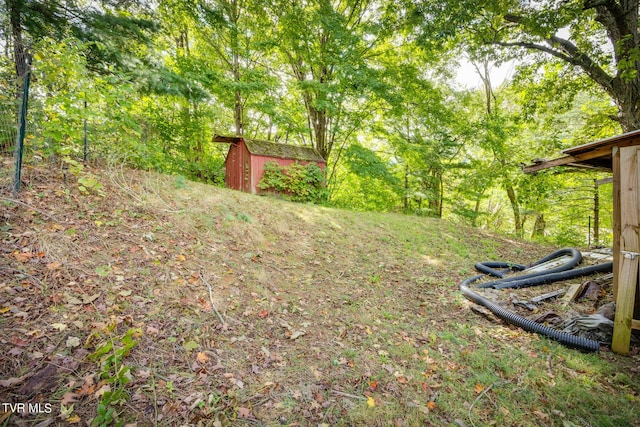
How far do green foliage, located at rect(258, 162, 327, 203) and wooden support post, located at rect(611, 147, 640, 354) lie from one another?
31.9 feet

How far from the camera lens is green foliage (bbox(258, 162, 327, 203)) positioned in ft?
38.0

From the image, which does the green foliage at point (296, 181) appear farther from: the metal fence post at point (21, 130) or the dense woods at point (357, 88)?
the metal fence post at point (21, 130)

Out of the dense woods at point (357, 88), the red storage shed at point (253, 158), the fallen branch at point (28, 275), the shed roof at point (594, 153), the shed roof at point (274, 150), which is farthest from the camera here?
the shed roof at point (274, 150)

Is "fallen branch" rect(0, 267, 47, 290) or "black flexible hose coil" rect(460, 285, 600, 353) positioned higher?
"fallen branch" rect(0, 267, 47, 290)

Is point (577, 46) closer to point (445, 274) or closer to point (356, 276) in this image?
point (445, 274)

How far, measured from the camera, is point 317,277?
16.0ft

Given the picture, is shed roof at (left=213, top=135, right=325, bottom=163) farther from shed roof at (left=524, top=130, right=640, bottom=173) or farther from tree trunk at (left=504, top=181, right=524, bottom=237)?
tree trunk at (left=504, top=181, right=524, bottom=237)

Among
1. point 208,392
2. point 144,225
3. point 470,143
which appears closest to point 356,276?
point 208,392

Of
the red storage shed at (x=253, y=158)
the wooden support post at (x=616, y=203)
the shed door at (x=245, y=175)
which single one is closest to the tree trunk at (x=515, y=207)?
the red storage shed at (x=253, y=158)

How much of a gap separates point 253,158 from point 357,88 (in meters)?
5.35

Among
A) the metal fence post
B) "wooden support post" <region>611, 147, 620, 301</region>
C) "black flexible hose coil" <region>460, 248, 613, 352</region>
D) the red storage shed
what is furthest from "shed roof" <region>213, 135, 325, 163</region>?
"wooden support post" <region>611, 147, 620, 301</region>

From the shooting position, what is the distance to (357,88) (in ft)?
36.5

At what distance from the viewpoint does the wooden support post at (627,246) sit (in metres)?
3.12

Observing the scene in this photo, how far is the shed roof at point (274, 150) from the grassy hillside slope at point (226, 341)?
284 inches
